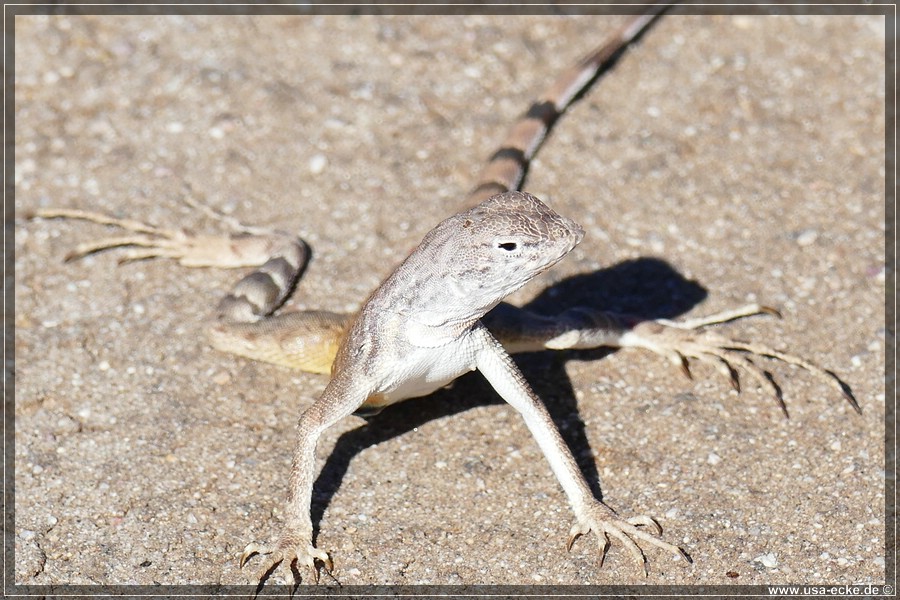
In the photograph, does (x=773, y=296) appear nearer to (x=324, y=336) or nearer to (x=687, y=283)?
(x=687, y=283)

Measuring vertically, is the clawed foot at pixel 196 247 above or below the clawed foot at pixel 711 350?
below

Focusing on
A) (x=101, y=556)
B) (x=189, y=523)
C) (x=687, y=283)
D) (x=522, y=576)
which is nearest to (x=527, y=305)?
(x=687, y=283)

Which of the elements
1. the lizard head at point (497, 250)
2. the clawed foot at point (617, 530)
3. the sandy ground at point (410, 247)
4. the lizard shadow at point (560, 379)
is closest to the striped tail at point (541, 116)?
the sandy ground at point (410, 247)

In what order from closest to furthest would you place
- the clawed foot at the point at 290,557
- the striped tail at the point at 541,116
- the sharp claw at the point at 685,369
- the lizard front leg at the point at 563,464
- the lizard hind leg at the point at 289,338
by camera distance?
the clawed foot at the point at 290,557
the lizard front leg at the point at 563,464
the lizard hind leg at the point at 289,338
the sharp claw at the point at 685,369
the striped tail at the point at 541,116

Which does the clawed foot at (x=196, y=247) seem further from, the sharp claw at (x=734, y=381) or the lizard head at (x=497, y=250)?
the sharp claw at (x=734, y=381)

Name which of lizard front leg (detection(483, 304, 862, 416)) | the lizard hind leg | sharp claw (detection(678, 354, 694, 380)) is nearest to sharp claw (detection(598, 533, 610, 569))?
lizard front leg (detection(483, 304, 862, 416))

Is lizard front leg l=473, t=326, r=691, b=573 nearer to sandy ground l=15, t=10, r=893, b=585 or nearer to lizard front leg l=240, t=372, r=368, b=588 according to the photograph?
sandy ground l=15, t=10, r=893, b=585
